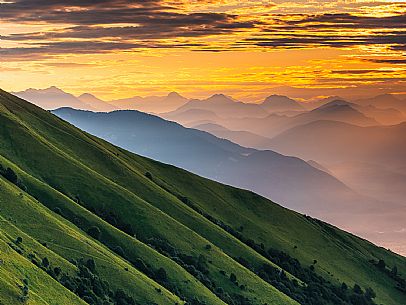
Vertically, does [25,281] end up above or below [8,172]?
below

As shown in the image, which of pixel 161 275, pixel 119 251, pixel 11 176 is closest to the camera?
pixel 161 275

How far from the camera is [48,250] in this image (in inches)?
5379

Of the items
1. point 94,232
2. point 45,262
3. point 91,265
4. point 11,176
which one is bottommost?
point 45,262

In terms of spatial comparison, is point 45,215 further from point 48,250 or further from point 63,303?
point 63,303

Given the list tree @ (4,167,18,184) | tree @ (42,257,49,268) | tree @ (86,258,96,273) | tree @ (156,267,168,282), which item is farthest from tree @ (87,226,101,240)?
tree @ (42,257,49,268)

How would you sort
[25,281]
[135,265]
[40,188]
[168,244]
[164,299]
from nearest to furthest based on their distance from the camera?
[25,281]
[164,299]
[135,265]
[40,188]
[168,244]


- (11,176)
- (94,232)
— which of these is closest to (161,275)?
(94,232)

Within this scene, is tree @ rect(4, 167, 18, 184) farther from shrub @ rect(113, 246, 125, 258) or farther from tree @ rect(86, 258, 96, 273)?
tree @ rect(86, 258, 96, 273)

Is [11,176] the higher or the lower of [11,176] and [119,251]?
the higher

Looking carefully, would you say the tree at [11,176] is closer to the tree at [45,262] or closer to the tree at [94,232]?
the tree at [94,232]

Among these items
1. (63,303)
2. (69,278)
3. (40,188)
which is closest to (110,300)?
(69,278)

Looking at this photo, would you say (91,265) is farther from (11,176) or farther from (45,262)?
(11,176)

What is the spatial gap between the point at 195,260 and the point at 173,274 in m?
21.5

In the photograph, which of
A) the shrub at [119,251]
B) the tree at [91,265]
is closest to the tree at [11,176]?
the shrub at [119,251]
